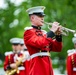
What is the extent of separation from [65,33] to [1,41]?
21.8 metres

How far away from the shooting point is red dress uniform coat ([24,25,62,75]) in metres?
10.2

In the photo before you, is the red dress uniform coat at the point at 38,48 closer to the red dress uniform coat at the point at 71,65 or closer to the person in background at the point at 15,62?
the red dress uniform coat at the point at 71,65

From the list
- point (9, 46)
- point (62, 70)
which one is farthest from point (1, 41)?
point (62, 70)

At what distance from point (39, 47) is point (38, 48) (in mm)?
120

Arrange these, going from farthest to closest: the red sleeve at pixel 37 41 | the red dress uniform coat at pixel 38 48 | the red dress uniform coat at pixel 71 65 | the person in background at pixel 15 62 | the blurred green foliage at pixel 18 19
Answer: the blurred green foliage at pixel 18 19 → the person in background at pixel 15 62 → the red dress uniform coat at pixel 71 65 → the red dress uniform coat at pixel 38 48 → the red sleeve at pixel 37 41

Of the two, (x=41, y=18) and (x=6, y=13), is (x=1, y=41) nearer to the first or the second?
(x=6, y=13)

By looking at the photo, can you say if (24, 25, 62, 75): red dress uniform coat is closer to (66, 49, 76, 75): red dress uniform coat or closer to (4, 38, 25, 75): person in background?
(66, 49, 76, 75): red dress uniform coat

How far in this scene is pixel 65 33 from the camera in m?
10.2

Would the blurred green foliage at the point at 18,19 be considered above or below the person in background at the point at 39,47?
below

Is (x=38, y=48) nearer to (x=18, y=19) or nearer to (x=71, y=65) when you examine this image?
(x=71, y=65)

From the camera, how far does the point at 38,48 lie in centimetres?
1027

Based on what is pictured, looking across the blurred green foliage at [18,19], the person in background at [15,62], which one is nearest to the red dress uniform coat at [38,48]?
the person in background at [15,62]

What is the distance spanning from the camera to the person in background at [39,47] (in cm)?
1019

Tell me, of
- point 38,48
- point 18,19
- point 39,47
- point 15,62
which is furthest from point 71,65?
point 18,19
